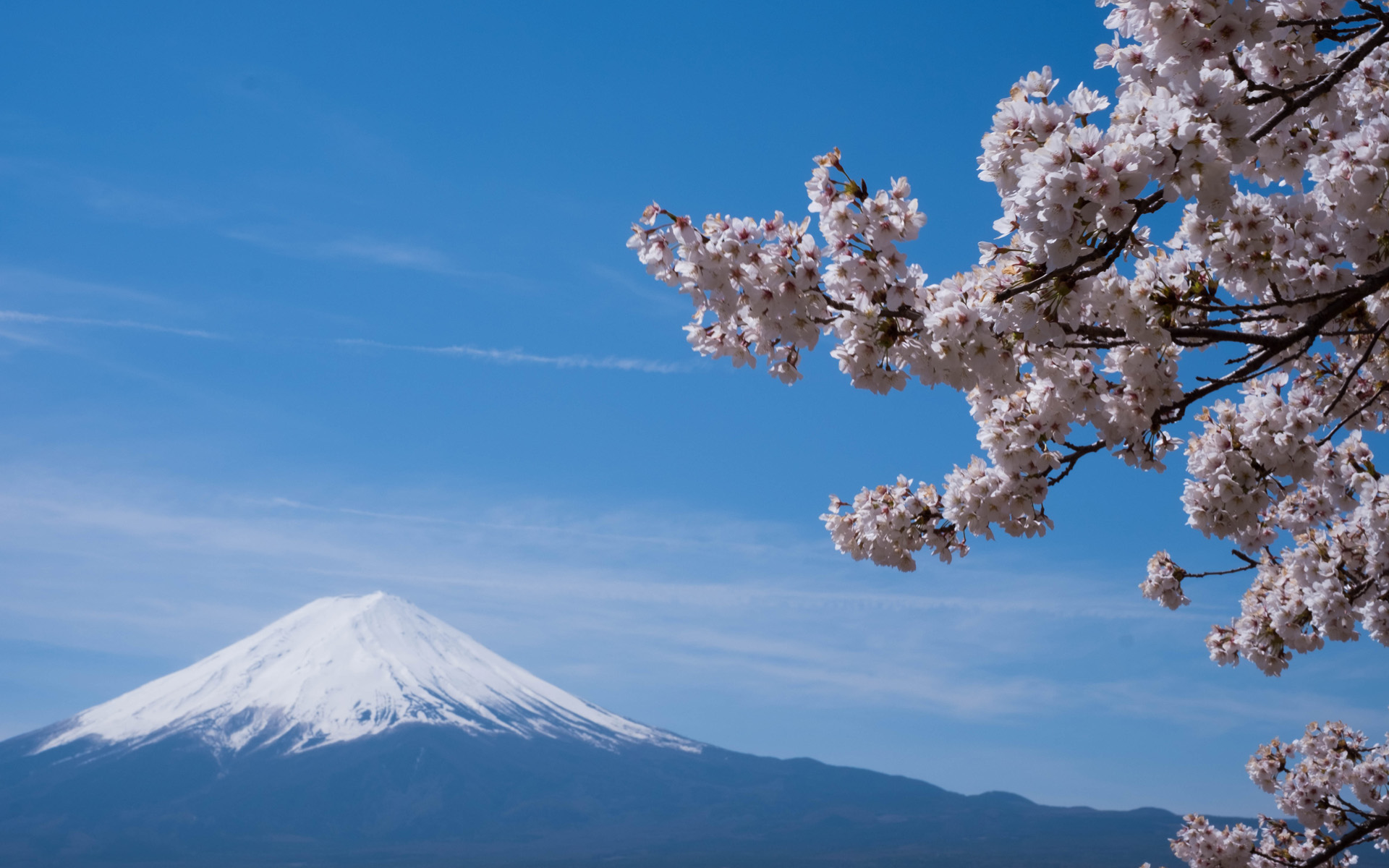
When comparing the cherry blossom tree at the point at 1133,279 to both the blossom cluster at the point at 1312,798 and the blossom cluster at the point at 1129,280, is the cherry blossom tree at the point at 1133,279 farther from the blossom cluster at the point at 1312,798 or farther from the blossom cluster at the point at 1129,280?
the blossom cluster at the point at 1312,798

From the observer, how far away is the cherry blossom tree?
4168mm

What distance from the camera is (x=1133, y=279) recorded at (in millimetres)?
5531

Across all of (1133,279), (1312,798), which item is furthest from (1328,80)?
(1312,798)

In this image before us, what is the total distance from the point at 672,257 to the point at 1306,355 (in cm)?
413

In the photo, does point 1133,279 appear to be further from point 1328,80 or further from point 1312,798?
point 1312,798

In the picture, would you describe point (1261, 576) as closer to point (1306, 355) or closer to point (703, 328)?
point (1306, 355)

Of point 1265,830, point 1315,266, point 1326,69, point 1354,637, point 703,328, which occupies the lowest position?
point 1265,830

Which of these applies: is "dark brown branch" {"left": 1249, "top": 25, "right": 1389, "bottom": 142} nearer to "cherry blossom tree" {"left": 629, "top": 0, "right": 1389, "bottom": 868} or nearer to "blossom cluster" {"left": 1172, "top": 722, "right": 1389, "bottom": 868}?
"cherry blossom tree" {"left": 629, "top": 0, "right": 1389, "bottom": 868}

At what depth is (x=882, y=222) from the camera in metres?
5.09

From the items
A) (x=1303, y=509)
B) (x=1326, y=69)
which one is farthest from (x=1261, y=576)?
(x=1326, y=69)

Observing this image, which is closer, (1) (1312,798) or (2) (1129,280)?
(2) (1129,280)

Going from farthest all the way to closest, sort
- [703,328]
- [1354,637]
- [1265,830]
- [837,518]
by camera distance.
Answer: [1265,830], [1354,637], [837,518], [703,328]

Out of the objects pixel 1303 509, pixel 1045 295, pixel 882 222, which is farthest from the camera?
pixel 1303 509

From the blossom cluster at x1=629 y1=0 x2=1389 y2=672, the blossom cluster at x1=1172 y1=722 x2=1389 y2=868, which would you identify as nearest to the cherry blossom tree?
the blossom cluster at x1=629 y1=0 x2=1389 y2=672
